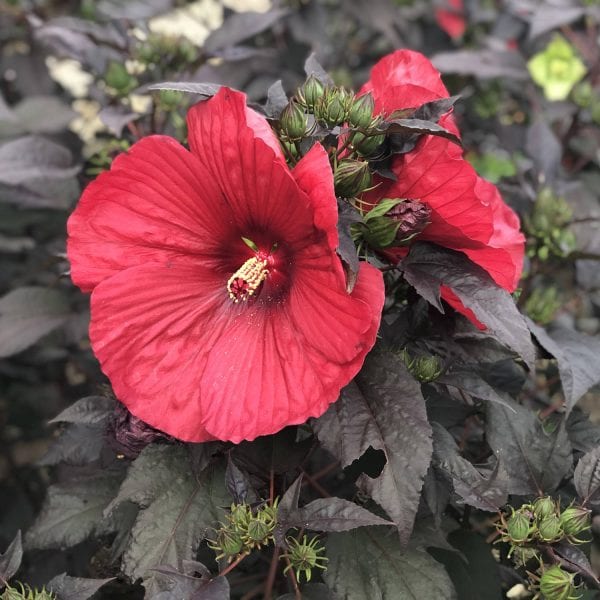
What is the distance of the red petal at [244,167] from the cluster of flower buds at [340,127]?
60mm

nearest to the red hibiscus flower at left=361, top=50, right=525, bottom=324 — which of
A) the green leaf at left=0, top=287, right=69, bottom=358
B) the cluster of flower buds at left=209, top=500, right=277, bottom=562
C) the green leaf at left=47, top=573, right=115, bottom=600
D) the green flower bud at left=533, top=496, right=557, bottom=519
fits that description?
the green flower bud at left=533, top=496, right=557, bottom=519

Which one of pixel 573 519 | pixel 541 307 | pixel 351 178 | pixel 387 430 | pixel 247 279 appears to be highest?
pixel 351 178

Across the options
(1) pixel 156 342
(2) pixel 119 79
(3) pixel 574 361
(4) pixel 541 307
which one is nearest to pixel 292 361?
(1) pixel 156 342

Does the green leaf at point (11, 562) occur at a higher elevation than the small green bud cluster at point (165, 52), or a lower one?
lower

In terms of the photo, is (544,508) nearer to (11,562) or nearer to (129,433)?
(129,433)

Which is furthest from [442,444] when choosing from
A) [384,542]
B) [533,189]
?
[533,189]

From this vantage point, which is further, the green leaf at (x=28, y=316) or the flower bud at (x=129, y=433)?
the green leaf at (x=28, y=316)

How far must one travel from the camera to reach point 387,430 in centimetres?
84

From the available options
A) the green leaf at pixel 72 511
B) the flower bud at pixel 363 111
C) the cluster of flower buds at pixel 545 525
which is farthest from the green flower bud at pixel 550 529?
the green leaf at pixel 72 511

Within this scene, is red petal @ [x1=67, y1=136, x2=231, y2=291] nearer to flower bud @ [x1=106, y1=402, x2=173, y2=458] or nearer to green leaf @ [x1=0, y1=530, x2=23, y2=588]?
flower bud @ [x1=106, y1=402, x2=173, y2=458]

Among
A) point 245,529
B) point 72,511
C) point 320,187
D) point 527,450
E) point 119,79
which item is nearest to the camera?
point 320,187

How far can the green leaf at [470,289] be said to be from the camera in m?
0.81

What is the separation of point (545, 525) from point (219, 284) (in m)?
0.45

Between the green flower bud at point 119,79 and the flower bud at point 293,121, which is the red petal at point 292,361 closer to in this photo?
the flower bud at point 293,121
